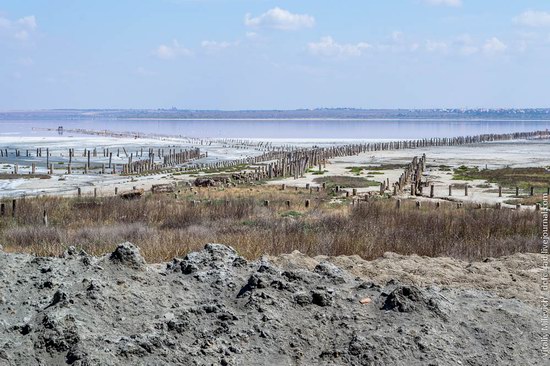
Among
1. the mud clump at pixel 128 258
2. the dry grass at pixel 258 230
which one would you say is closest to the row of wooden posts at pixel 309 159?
the dry grass at pixel 258 230

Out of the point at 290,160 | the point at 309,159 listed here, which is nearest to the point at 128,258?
the point at 290,160

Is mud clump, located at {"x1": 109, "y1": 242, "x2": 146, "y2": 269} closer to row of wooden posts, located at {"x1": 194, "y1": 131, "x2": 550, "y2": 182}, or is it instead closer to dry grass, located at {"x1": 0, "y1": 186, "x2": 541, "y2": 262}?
dry grass, located at {"x1": 0, "y1": 186, "x2": 541, "y2": 262}

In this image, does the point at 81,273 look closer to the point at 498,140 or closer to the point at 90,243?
the point at 90,243

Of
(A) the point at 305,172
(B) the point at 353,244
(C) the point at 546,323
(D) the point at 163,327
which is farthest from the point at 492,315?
(A) the point at 305,172

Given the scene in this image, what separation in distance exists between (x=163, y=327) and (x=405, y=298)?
272 cm

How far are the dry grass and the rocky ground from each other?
380 cm

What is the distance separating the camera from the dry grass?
13.8 m

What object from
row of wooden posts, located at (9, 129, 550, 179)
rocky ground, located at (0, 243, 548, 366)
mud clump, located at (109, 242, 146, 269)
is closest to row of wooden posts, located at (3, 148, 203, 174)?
row of wooden posts, located at (9, 129, 550, 179)

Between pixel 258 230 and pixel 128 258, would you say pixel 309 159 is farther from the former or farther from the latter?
pixel 128 258

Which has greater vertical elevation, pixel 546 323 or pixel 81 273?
pixel 81 273

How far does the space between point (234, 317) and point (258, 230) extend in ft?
33.3

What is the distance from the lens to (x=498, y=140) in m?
115

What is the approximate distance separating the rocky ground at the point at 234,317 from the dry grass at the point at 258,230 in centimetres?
380

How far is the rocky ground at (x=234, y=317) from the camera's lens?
6777mm
